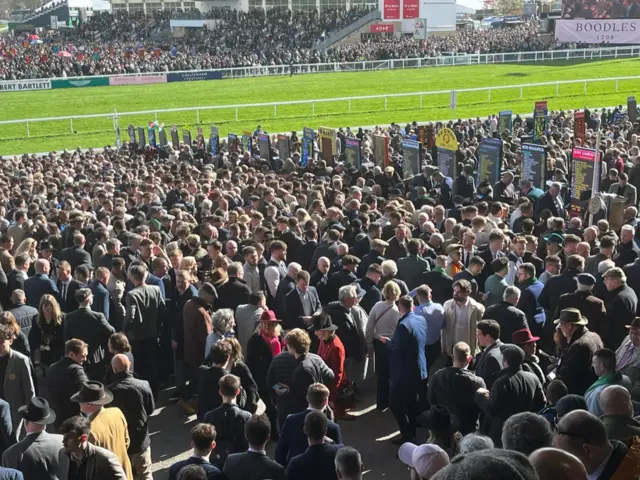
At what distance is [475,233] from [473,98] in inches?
1319

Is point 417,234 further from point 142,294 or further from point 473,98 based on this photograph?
point 473,98

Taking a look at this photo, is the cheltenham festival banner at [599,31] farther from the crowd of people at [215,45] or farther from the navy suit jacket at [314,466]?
the navy suit jacket at [314,466]

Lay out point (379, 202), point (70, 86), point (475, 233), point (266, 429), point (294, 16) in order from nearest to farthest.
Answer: point (266, 429) → point (475, 233) → point (379, 202) → point (70, 86) → point (294, 16)

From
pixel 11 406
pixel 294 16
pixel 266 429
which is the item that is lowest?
pixel 11 406

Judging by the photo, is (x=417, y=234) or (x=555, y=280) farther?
(x=417, y=234)

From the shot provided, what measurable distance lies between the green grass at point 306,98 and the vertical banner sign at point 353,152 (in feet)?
44.4

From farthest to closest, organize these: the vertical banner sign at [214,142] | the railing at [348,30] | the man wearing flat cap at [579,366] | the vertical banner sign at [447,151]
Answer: the railing at [348,30] → the vertical banner sign at [214,142] → the vertical banner sign at [447,151] → the man wearing flat cap at [579,366]

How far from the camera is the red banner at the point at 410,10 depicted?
290 feet

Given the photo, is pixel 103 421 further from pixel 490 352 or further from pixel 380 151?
pixel 380 151

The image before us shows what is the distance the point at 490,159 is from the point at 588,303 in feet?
36.2

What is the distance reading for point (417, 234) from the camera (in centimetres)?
1341

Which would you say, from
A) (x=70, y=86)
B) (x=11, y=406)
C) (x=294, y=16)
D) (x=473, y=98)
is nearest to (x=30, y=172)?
(x=11, y=406)

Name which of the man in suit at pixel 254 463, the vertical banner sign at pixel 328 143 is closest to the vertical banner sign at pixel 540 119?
the vertical banner sign at pixel 328 143

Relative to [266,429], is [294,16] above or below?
above
